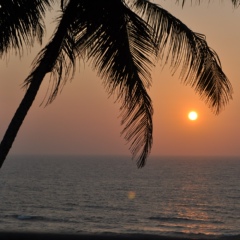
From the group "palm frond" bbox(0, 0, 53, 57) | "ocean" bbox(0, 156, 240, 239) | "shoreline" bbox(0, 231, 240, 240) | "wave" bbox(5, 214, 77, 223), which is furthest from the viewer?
"wave" bbox(5, 214, 77, 223)

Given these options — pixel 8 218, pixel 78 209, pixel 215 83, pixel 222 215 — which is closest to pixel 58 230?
pixel 8 218

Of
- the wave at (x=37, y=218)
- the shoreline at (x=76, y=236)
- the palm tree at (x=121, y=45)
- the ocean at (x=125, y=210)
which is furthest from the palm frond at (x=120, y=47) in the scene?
the wave at (x=37, y=218)

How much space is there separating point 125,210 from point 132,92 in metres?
58.0

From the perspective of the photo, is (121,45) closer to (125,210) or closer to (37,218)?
(37,218)

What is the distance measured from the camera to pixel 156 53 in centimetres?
965

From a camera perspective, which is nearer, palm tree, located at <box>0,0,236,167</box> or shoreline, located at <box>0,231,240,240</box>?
palm tree, located at <box>0,0,236,167</box>

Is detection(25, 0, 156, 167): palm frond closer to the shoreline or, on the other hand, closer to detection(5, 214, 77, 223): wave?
the shoreline

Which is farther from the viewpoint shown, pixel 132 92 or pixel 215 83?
pixel 215 83

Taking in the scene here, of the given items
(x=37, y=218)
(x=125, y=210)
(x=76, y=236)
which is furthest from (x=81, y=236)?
(x=125, y=210)

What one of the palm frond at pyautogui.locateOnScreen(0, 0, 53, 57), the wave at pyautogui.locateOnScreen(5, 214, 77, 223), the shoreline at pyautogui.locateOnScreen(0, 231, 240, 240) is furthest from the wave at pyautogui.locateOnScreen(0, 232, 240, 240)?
the palm frond at pyautogui.locateOnScreen(0, 0, 53, 57)

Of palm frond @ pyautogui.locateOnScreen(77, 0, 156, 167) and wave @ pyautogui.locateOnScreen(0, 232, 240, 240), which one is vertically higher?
palm frond @ pyautogui.locateOnScreen(77, 0, 156, 167)

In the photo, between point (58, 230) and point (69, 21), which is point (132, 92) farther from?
point (58, 230)

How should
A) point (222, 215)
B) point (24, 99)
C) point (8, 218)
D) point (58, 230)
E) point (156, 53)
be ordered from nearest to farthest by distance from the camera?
point (24, 99) < point (156, 53) < point (58, 230) < point (8, 218) < point (222, 215)

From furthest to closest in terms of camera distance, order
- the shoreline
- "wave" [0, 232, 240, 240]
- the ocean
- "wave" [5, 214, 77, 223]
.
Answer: "wave" [5, 214, 77, 223], the ocean, "wave" [0, 232, 240, 240], the shoreline
